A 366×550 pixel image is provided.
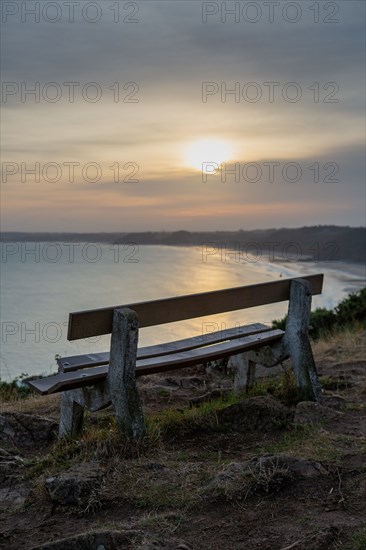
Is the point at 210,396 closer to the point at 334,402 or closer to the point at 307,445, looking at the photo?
the point at 334,402

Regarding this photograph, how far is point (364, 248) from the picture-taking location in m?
64.5

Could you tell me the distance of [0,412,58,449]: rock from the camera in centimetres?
510

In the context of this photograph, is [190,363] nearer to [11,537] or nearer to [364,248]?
[11,537]

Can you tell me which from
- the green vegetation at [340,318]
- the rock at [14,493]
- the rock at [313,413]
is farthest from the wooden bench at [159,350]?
the green vegetation at [340,318]

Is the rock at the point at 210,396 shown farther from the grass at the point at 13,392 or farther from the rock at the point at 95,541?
the grass at the point at 13,392

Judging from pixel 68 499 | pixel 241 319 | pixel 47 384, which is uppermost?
pixel 47 384

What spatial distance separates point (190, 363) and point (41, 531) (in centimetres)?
206

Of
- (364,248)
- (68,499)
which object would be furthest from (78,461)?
(364,248)

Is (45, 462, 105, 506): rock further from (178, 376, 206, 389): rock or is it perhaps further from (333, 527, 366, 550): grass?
(178, 376, 206, 389): rock

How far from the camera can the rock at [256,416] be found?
15.7ft

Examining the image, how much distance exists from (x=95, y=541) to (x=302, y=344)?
3.16 metres

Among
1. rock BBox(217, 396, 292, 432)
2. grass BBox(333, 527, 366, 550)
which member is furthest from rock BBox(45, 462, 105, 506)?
rock BBox(217, 396, 292, 432)

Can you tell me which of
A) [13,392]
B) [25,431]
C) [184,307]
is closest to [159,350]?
[184,307]

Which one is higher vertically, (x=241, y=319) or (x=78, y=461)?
(x=78, y=461)
